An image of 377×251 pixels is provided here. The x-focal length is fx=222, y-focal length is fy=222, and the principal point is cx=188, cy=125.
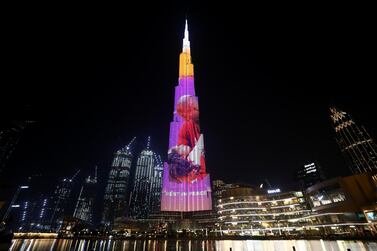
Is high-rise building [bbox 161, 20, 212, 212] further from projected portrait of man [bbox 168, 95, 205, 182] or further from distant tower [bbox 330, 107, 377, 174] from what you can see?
distant tower [bbox 330, 107, 377, 174]

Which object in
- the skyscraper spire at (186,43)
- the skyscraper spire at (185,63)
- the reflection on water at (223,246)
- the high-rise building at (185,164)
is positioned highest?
the skyscraper spire at (186,43)

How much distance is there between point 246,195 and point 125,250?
7450cm

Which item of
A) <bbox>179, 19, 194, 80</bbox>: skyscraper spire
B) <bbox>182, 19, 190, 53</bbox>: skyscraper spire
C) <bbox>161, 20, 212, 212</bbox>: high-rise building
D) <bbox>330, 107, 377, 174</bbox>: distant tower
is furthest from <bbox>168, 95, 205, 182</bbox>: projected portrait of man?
<bbox>330, 107, 377, 174</bbox>: distant tower

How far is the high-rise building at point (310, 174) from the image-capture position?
16362cm

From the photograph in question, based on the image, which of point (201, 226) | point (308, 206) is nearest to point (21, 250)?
point (308, 206)

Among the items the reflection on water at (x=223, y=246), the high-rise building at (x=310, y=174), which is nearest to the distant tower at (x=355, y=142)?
the reflection on water at (x=223, y=246)

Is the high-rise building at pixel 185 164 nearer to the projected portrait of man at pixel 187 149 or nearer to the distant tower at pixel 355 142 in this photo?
the projected portrait of man at pixel 187 149

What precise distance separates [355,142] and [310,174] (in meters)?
84.4

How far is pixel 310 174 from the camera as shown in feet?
547

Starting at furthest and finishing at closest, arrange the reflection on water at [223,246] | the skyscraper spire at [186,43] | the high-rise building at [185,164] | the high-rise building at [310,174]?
the high-rise building at [310,174] → the skyscraper spire at [186,43] → the high-rise building at [185,164] → the reflection on water at [223,246]

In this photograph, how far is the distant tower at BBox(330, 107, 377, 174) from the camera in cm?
8650

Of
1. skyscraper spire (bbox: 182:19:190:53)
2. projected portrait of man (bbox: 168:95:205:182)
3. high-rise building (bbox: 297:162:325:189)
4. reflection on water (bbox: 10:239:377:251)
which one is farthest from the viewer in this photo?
high-rise building (bbox: 297:162:325:189)

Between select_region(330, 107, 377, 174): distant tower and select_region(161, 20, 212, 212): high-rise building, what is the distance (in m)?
Answer: 60.1

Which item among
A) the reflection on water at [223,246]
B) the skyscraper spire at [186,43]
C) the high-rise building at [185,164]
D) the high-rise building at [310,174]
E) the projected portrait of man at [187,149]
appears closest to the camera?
the reflection on water at [223,246]
